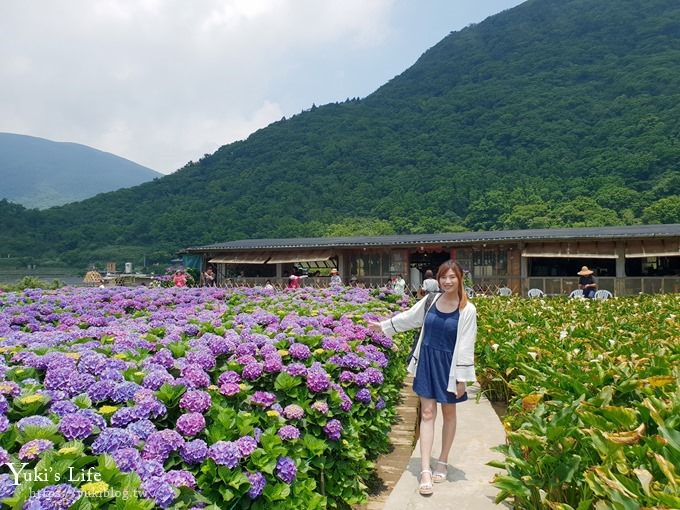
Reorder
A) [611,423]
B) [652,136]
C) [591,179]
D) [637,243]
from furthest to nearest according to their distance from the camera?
[652,136] → [591,179] → [637,243] → [611,423]

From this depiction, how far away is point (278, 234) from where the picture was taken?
43344mm

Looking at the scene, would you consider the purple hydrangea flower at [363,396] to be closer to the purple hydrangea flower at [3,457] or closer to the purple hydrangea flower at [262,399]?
the purple hydrangea flower at [262,399]

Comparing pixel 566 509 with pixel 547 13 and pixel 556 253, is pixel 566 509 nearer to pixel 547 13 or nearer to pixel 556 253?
pixel 556 253

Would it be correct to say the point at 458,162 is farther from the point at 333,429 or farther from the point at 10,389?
the point at 10,389

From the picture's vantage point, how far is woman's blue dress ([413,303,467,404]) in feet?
10.7

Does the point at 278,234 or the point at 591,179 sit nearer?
the point at 591,179

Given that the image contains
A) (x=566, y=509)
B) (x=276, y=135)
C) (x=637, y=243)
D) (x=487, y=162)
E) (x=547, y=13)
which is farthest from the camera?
(x=547, y=13)

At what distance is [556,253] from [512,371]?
533 inches

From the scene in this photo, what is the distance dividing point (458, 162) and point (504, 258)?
36290 mm

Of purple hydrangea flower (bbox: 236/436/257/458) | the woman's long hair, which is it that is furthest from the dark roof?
purple hydrangea flower (bbox: 236/436/257/458)

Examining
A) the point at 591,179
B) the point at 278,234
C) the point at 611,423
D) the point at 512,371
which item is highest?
the point at 591,179

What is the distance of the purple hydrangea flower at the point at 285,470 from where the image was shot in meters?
2.10

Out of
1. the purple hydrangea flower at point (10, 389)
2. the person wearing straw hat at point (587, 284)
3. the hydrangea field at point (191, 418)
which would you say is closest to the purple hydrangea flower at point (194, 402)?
the hydrangea field at point (191, 418)

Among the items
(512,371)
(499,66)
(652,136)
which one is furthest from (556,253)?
(499,66)
